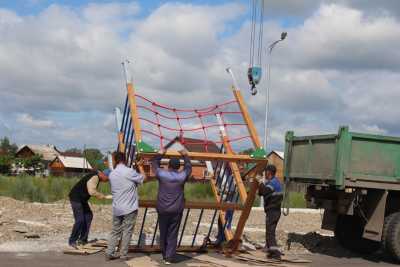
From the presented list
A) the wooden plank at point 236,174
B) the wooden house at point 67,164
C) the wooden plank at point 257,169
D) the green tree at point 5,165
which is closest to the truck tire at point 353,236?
the wooden plank at point 236,174

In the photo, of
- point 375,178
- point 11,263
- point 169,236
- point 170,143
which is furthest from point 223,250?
point 11,263

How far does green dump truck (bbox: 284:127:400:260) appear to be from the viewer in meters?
11.2

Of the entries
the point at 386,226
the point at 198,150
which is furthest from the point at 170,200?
the point at 386,226

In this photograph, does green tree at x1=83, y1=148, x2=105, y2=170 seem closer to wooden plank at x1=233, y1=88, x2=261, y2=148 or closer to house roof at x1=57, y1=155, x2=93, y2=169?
wooden plank at x1=233, y1=88, x2=261, y2=148

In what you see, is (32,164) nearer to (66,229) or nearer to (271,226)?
(66,229)

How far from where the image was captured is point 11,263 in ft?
31.2

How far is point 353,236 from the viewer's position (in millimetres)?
12734

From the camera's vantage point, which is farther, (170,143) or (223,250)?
(223,250)

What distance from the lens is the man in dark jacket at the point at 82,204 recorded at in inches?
439

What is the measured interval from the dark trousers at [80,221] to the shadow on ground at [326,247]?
4.23m

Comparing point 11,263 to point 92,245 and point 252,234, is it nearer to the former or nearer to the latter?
point 92,245

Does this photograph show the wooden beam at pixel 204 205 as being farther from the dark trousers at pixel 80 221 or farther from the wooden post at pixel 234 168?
the dark trousers at pixel 80 221

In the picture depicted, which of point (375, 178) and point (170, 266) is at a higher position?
point (375, 178)

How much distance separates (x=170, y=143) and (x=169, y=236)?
1.60 metres
